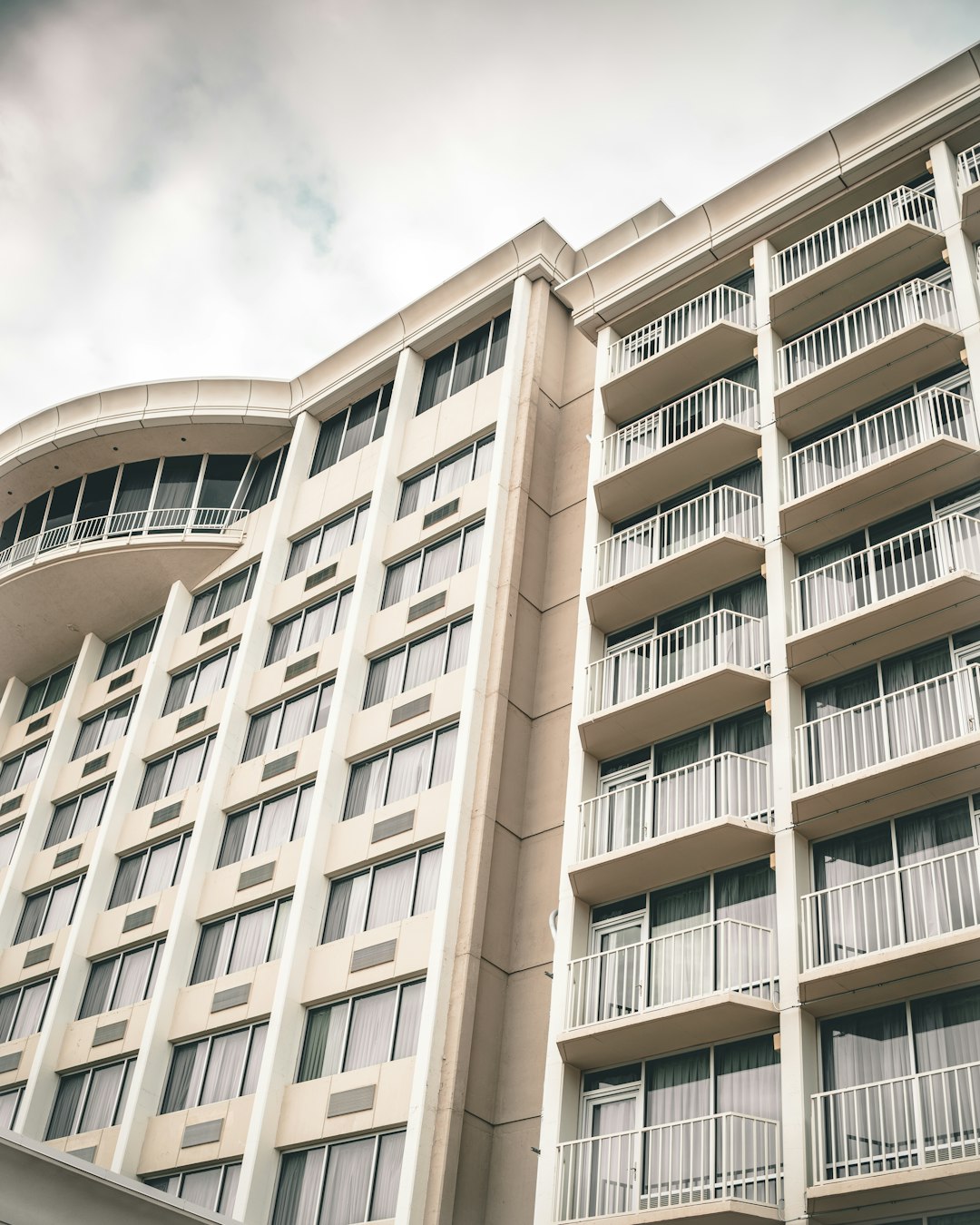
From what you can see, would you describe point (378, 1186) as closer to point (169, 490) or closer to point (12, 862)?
point (12, 862)

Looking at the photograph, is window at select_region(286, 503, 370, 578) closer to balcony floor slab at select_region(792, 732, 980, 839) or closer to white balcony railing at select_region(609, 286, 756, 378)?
white balcony railing at select_region(609, 286, 756, 378)

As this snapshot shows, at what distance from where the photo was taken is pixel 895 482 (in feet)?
72.3

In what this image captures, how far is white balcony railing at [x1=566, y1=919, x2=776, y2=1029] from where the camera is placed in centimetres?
1950

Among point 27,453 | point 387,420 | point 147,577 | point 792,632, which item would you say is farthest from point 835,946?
point 27,453

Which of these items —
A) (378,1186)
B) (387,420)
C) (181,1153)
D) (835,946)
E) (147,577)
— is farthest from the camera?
(147,577)

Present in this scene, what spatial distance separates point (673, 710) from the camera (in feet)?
74.7

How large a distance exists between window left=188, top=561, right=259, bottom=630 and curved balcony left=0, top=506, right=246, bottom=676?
576 millimetres

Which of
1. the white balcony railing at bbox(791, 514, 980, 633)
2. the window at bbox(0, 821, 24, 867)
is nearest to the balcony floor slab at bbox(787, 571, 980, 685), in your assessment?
the white balcony railing at bbox(791, 514, 980, 633)

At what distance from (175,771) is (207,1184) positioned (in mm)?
11330

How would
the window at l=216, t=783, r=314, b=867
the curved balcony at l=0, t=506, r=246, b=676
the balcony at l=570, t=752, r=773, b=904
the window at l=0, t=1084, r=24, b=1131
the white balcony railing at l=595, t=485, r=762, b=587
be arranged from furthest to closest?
the curved balcony at l=0, t=506, r=246, b=676 → the window at l=0, t=1084, r=24, b=1131 → the window at l=216, t=783, r=314, b=867 → the white balcony railing at l=595, t=485, r=762, b=587 → the balcony at l=570, t=752, r=773, b=904

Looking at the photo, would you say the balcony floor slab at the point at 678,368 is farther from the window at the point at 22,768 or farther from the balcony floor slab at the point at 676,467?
the window at the point at 22,768

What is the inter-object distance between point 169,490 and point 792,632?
22.4 m

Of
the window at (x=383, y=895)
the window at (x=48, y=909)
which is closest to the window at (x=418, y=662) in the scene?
the window at (x=383, y=895)

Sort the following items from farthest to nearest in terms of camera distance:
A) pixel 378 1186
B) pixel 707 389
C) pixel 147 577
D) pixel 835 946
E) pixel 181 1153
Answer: pixel 147 577, pixel 707 389, pixel 181 1153, pixel 378 1186, pixel 835 946
